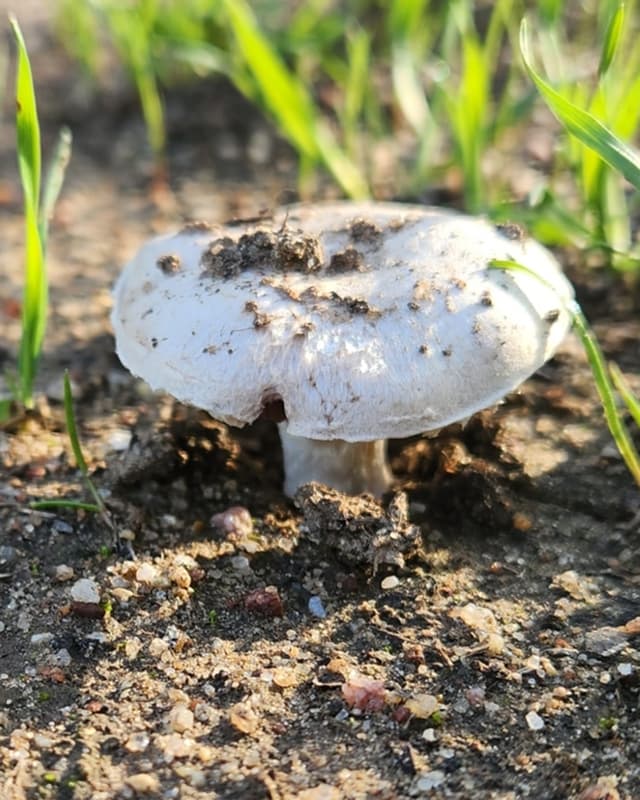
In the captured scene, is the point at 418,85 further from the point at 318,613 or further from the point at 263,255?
the point at 318,613

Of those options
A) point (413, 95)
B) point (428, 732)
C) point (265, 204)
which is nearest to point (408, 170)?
point (413, 95)

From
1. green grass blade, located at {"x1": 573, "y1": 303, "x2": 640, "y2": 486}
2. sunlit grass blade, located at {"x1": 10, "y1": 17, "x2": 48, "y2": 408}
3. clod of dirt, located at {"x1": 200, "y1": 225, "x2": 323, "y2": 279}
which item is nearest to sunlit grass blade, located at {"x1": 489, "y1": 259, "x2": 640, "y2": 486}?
green grass blade, located at {"x1": 573, "y1": 303, "x2": 640, "y2": 486}

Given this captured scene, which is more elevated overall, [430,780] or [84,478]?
[84,478]

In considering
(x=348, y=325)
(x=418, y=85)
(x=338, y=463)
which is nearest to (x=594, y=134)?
Answer: (x=348, y=325)

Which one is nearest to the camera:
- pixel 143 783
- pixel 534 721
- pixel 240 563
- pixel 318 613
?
pixel 143 783

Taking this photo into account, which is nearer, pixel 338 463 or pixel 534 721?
pixel 534 721

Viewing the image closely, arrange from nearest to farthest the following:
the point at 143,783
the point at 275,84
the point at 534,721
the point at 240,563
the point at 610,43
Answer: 1. the point at 143,783
2. the point at 534,721
3. the point at 240,563
4. the point at 610,43
5. the point at 275,84

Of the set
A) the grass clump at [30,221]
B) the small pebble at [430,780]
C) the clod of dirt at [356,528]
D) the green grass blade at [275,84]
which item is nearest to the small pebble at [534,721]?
the small pebble at [430,780]

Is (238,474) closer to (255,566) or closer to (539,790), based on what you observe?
(255,566)
